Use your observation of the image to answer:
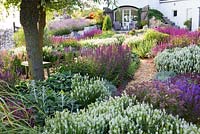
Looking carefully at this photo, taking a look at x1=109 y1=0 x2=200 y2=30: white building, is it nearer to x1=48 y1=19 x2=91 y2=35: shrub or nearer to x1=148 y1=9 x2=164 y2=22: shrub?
x1=148 y1=9 x2=164 y2=22: shrub

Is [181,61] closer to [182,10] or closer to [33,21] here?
[33,21]

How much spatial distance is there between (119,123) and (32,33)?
3.92 metres

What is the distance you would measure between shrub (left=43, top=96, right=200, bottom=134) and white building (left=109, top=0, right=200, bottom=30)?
83.4 ft

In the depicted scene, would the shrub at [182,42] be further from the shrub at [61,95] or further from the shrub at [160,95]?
the shrub at [160,95]

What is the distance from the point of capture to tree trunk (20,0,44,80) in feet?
22.6

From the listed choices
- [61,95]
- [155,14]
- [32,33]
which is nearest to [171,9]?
[155,14]

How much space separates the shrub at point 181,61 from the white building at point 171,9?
66.9 feet

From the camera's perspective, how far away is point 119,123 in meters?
3.67

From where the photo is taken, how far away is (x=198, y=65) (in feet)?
26.7

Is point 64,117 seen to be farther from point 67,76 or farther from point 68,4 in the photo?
point 68,4

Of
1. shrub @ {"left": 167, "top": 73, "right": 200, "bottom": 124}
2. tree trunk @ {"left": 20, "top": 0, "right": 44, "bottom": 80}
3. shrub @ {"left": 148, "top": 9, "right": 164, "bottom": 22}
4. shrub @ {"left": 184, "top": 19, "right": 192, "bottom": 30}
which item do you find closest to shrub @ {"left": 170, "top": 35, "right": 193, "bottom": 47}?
tree trunk @ {"left": 20, "top": 0, "right": 44, "bottom": 80}

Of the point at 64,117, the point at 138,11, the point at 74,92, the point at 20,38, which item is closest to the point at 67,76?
the point at 74,92

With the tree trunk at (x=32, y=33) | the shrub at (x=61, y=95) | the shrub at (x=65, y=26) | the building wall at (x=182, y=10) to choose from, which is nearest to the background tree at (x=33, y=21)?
the tree trunk at (x=32, y=33)

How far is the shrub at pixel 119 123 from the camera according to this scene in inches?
143
